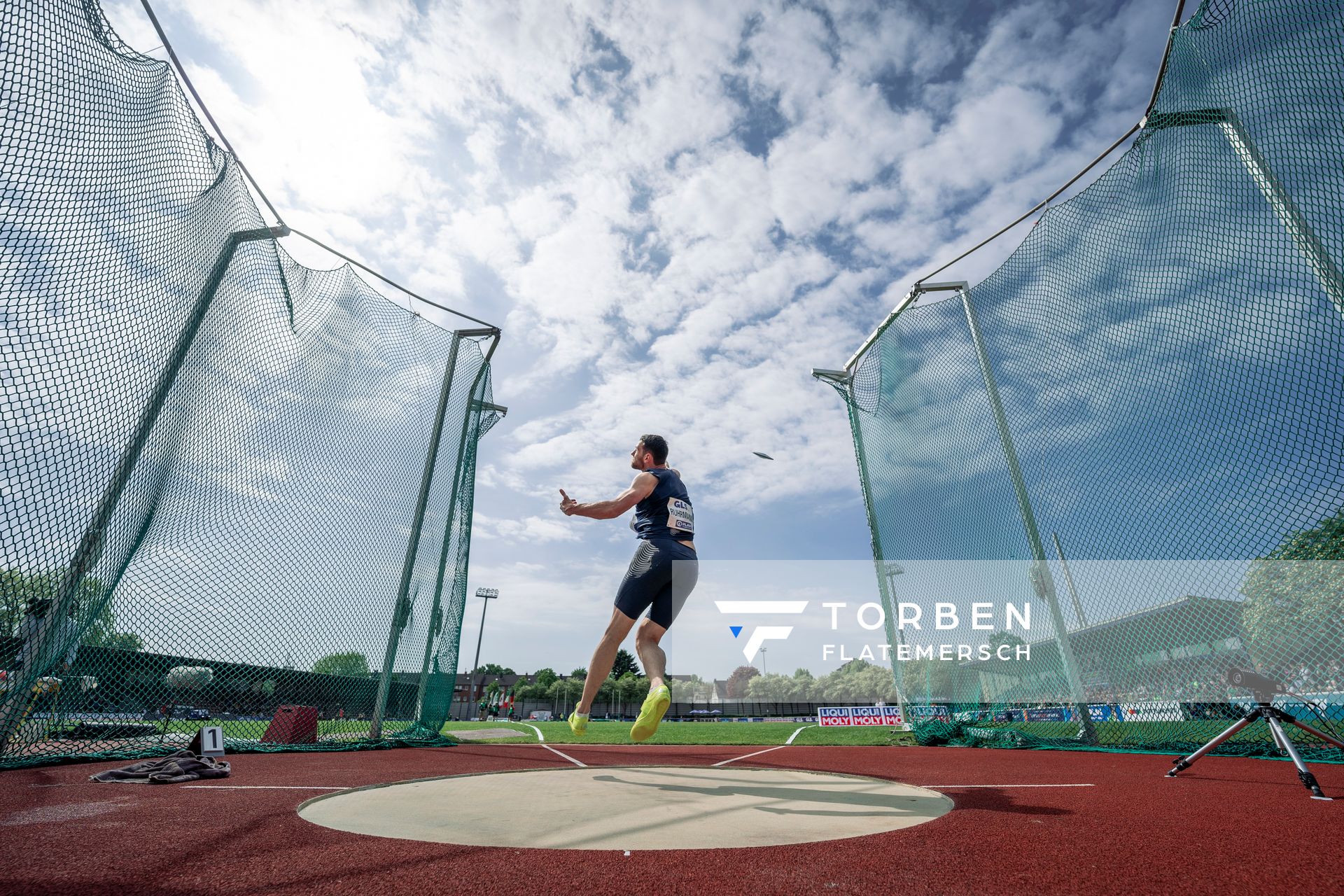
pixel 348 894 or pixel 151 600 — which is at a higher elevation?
pixel 151 600

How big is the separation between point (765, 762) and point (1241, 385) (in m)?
4.86

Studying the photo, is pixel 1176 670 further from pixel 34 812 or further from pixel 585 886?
pixel 34 812

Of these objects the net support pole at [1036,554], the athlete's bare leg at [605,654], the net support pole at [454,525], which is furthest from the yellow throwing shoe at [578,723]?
the net support pole at [1036,554]

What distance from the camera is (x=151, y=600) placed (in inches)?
174

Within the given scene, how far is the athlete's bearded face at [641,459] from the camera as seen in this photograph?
3.94 meters

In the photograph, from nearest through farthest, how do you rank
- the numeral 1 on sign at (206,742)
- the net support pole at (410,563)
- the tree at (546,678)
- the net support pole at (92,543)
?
the net support pole at (92,543), the numeral 1 on sign at (206,742), the net support pole at (410,563), the tree at (546,678)

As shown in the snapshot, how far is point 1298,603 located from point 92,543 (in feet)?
28.2

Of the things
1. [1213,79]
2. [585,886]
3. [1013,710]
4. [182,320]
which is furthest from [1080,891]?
[1013,710]

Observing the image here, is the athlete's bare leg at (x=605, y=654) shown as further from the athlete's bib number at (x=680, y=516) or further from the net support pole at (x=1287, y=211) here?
the net support pole at (x=1287, y=211)

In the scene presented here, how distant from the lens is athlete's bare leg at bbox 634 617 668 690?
357cm

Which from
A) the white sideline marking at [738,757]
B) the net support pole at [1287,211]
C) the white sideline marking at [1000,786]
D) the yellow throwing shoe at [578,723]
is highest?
the net support pole at [1287,211]

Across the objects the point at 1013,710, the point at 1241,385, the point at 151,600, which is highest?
the point at 1241,385

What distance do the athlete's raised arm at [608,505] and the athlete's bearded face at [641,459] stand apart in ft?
1.09

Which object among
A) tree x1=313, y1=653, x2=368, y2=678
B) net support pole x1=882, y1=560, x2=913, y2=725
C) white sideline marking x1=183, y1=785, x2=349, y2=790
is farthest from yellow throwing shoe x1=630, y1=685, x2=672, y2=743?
net support pole x1=882, y1=560, x2=913, y2=725
